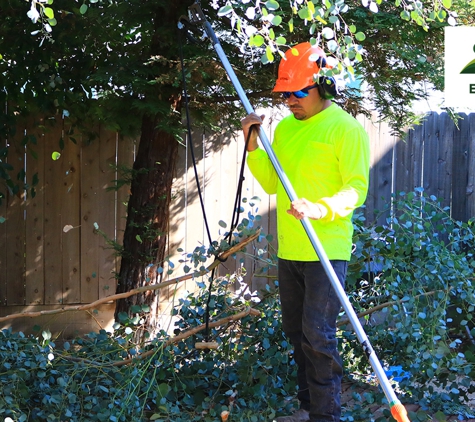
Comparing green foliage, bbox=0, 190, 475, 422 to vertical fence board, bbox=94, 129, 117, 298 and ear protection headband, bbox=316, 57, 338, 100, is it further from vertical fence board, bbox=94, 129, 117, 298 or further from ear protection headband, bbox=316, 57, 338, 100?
vertical fence board, bbox=94, 129, 117, 298

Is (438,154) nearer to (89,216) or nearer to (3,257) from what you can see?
(89,216)

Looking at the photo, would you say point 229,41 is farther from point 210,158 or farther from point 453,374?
point 453,374

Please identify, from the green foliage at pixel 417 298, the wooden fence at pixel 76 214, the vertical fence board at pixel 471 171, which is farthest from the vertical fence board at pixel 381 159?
the green foliage at pixel 417 298

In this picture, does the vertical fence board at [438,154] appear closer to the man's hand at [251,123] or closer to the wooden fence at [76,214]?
the wooden fence at [76,214]

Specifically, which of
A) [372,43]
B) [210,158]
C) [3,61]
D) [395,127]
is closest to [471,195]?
[395,127]

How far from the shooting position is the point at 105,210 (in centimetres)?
621

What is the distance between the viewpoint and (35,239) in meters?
6.16

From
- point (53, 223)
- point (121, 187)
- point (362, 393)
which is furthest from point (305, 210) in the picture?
point (53, 223)

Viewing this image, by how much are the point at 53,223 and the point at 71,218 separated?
173 millimetres

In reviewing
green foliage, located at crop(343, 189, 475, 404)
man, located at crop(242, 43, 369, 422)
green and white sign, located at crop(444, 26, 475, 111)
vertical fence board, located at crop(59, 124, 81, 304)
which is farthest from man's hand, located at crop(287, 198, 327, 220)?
vertical fence board, located at crop(59, 124, 81, 304)

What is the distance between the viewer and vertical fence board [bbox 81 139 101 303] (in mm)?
6168

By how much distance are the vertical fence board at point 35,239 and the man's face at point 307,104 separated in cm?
348

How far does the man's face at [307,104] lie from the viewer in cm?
325

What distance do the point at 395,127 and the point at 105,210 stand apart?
278 cm
